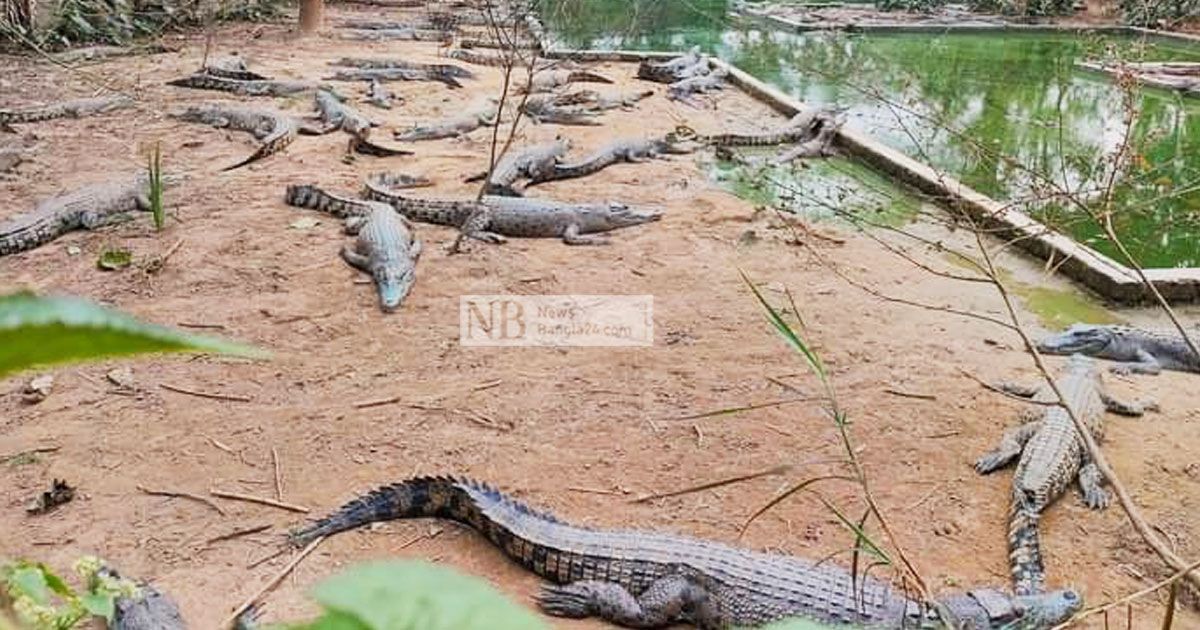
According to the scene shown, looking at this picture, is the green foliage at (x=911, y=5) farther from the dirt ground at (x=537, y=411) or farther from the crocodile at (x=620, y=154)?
the dirt ground at (x=537, y=411)

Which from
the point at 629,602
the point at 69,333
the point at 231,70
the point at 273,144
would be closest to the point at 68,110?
the point at 273,144

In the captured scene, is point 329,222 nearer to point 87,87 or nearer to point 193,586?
point 193,586

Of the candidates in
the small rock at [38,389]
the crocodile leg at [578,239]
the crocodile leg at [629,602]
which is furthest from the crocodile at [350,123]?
the crocodile leg at [629,602]

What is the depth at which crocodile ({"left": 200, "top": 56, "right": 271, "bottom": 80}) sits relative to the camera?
9.50 metres

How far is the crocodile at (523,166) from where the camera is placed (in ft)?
21.0

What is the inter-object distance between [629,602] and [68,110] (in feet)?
22.8

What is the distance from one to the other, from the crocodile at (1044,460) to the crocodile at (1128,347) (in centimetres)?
39

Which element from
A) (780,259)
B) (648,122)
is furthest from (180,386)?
(648,122)

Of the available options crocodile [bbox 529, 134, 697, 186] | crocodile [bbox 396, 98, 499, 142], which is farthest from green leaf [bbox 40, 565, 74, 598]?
crocodile [bbox 396, 98, 499, 142]

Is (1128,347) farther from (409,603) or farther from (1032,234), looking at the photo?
(409,603)

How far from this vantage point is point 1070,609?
8.17 feet

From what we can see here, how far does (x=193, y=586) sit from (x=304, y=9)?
1154cm

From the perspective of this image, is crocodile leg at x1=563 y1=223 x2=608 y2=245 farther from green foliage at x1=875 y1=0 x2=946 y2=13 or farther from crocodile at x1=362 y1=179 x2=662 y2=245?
green foliage at x1=875 y1=0 x2=946 y2=13

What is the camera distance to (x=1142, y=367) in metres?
4.25
